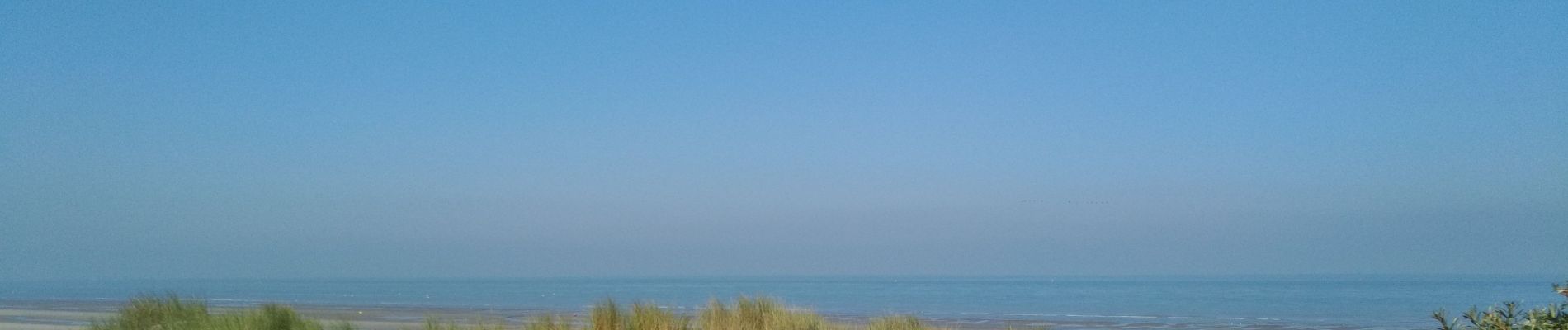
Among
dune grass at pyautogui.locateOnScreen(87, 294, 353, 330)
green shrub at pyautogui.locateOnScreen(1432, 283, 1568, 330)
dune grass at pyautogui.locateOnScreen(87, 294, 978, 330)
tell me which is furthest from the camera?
dune grass at pyautogui.locateOnScreen(87, 294, 353, 330)

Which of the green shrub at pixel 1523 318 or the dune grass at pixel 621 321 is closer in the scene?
the green shrub at pixel 1523 318

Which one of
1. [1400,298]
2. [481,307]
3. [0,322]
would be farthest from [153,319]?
[1400,298]

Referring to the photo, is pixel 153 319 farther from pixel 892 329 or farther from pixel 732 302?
pixel 892 329

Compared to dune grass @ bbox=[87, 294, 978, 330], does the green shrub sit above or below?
above

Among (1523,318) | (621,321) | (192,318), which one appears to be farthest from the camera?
(192,318)

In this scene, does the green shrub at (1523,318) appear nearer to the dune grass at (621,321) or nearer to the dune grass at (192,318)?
the dune grass at (621,321)

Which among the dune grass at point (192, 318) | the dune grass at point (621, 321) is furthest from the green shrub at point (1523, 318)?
the dune grass at point (192, 318)

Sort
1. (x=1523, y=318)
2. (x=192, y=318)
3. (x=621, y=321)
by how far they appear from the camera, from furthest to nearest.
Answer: (x=192, y=318)
(x=621, y=321)
(x=1523, y=318)

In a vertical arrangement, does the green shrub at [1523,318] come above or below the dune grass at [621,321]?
above

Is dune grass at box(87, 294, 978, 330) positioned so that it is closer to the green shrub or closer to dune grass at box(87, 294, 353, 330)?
dune grass at box(87, 294, 353, 330)

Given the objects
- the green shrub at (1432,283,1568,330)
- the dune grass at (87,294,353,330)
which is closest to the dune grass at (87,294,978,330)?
the dune grass at (87,294,353,330)

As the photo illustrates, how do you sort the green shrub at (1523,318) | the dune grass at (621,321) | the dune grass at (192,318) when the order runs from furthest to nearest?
the dune grass at (192,318) → the dune grass at (621,321) → the green shrub at (1523,318)

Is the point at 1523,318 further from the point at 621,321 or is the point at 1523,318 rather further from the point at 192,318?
the point at 192,318

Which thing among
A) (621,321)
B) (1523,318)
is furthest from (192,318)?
(1523,318)
